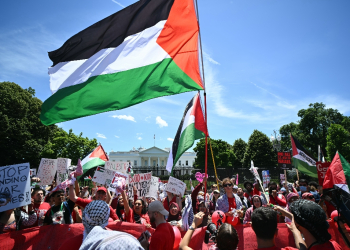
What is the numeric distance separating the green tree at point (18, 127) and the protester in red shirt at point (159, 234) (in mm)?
34693

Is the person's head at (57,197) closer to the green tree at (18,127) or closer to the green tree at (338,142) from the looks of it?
the green tree at (18,127)

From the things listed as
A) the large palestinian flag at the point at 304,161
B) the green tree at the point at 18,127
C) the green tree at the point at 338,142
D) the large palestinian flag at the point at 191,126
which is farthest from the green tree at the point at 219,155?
the large palestinian flag at the point at 191,126

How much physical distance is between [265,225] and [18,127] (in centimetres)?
3690

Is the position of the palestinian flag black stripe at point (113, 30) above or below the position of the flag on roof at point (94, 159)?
above

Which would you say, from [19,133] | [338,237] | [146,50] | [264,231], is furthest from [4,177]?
[19,133]

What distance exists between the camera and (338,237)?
14.9 feet

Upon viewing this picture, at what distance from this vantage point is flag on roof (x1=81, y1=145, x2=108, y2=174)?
10.4 m

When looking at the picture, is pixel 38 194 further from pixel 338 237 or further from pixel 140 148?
pixel 140 148

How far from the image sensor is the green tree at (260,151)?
150 ft

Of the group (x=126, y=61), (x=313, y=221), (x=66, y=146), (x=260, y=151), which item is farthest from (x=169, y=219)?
(x=260, y=151)

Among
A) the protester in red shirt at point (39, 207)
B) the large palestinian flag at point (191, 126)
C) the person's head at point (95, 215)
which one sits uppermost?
the large palestinian flag at point (191, 126)

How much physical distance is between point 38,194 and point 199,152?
166ft

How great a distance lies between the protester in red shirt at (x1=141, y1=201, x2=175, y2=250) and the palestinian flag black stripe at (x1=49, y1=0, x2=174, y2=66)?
149 inches

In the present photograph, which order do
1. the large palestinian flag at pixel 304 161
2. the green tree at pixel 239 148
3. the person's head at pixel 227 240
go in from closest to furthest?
the person's head at pixel 227 240
the large palestinian flag at pixel 304 161
the green tree at pixel 239 148
